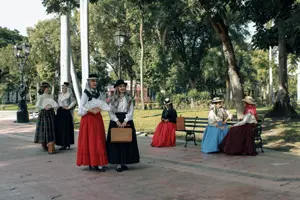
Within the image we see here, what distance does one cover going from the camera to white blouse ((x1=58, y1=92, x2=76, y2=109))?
33.3 feet

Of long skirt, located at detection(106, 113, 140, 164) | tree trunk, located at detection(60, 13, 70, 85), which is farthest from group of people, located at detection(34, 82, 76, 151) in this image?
tree trunk, located at detection(60, 13, 70, 85)

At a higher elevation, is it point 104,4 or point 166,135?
point 104,4

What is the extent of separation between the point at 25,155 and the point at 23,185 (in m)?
3.54

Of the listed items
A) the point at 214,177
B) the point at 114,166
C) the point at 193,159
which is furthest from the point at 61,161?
the point at 214,177

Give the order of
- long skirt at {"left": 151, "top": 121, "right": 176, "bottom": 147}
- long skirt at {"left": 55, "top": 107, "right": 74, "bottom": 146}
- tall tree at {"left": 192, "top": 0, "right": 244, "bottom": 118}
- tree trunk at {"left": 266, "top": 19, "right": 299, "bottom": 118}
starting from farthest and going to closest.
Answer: tree trunk at {"left": 266, "top": 19, "right": 299, "bottom": 118}, tall tree at {"left": 192, "top": 0, "right": 244, "bottom": 118}, long skirt at {"left": 151, "top": 121, "right": 176, "bottom": 147}, long skirt at {"left": 55, "top": 107, "right": 74, "bottom": 146}

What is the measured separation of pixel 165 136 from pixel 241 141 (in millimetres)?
2454

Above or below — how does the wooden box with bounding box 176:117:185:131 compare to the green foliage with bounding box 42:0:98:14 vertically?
below

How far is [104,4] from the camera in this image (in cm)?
3631

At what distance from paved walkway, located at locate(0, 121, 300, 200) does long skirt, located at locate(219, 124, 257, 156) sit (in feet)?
0.90

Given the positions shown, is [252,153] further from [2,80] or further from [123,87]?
[2,80]

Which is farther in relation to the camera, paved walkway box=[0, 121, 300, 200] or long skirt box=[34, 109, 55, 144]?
long skirt box=[34, 109, 55, 144]

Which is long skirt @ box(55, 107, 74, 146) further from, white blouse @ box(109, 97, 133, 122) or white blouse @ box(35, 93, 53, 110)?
white blouse @ box(109, 97, 133, 122)

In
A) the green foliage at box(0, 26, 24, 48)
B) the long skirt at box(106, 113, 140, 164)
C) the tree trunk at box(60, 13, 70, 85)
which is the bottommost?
the long skirt at box(106, 113, 140, 164)

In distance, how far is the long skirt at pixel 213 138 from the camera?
9.41 meters
